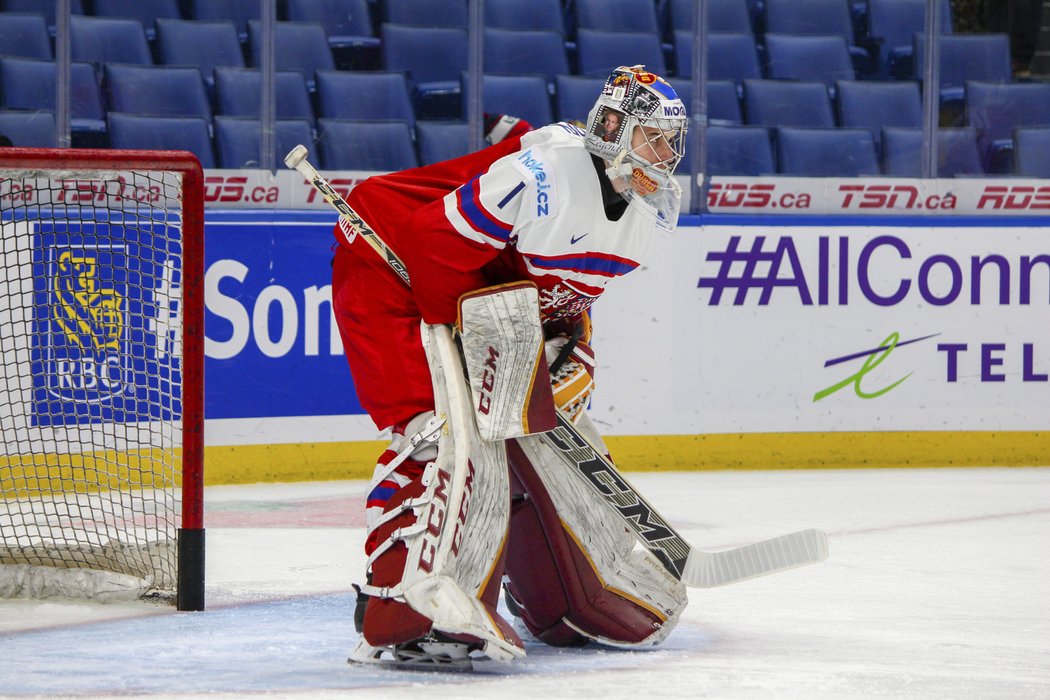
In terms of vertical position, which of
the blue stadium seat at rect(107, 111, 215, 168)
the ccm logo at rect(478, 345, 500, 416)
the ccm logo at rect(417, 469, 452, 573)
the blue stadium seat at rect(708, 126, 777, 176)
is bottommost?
the ccm logo at rect(417, 469, 452, 573)

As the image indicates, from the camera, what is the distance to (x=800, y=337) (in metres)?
5.44

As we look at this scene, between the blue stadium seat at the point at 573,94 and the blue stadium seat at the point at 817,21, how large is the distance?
0.73 meters

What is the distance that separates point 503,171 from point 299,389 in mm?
2592

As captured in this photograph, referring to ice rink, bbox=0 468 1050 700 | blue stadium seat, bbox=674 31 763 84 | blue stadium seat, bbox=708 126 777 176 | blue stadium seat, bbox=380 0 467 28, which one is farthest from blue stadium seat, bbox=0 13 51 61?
blue stadium seat, bbox=708 126 777 176

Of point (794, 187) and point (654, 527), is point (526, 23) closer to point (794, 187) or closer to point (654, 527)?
point (794, 187)

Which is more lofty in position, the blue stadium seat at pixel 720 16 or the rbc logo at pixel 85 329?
the blue stadium seat at pixel 720 16

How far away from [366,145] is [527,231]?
10.1 feet

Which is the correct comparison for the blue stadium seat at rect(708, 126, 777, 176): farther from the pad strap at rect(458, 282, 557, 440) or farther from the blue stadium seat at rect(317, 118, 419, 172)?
the pad strap at rect(458, 282, 557, 440)

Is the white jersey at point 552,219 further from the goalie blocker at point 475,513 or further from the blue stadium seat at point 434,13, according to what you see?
the blue stadium seat at point 434,13

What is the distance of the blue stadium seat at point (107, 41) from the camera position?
16.8ft

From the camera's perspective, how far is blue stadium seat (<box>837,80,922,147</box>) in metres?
5.83

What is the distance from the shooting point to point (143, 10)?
539cm

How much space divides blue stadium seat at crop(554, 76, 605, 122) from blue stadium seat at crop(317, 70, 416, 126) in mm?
565

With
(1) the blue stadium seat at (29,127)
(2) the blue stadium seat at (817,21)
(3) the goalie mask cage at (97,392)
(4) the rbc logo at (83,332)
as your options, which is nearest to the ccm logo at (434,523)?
(3) the goalie mask cage at (97,392)
